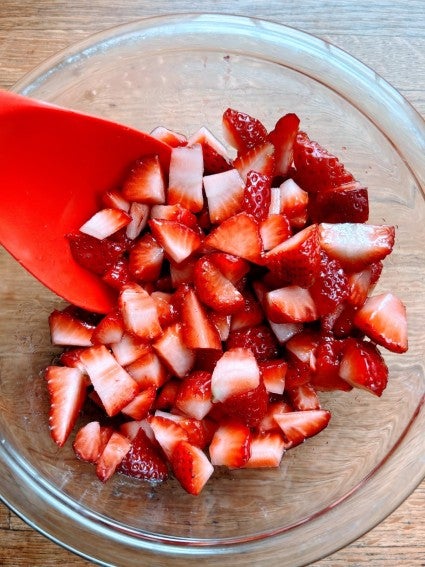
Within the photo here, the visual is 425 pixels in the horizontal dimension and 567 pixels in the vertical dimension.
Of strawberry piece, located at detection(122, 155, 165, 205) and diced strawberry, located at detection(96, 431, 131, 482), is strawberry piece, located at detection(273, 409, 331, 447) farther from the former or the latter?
strawberry piece, located at detection(122, 155, 165, 205)

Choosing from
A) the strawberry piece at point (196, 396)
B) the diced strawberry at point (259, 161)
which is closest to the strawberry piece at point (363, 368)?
the strawberry piece at point (196, 396)

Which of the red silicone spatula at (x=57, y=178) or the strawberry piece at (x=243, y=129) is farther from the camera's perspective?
the strawberry piece at (x=243, y=129)

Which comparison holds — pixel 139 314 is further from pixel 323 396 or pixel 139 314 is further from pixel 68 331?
pixel 323 396

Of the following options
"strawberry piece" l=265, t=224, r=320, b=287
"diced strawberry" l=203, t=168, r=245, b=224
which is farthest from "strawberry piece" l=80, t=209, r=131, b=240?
"strawberry piece" l=265, t=224, r=320, b=287

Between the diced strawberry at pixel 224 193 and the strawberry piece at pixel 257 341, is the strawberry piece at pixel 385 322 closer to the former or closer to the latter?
the strawberry piece at pixel 257 341

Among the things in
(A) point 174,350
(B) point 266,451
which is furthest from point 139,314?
(B) point 266,451

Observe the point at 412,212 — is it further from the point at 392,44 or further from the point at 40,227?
the point at 40,227

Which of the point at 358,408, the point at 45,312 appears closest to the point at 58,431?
the point at 45,312

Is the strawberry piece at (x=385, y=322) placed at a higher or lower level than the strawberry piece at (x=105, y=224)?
lower
